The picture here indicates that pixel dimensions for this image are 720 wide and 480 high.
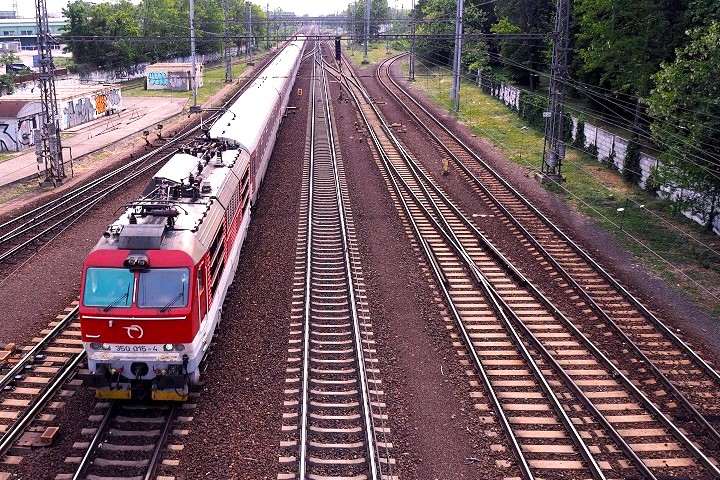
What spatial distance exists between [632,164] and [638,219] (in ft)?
19.1

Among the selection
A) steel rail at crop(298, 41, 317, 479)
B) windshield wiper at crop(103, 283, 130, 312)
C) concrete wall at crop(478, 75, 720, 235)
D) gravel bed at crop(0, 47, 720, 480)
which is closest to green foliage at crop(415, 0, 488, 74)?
concrete wall at crop(478, 75, 720, 235)

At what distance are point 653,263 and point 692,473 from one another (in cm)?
1052

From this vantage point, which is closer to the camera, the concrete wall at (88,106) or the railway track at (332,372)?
the railway track at (332,372)

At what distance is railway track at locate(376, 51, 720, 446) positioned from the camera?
41.6 feet

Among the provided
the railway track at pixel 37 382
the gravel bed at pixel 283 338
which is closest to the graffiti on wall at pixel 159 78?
the gravel bed at pixel 283 338

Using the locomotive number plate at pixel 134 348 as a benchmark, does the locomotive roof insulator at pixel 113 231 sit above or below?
above

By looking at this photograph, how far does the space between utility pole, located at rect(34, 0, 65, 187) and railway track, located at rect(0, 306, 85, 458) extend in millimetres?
15299

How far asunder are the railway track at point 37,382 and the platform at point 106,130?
17458mm

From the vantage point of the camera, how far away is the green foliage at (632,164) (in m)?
28.7

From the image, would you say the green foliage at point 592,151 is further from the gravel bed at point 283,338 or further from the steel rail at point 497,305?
the steel rail at point 497,305

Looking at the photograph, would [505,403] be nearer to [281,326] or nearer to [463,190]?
[281,326]

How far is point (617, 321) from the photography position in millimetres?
15875

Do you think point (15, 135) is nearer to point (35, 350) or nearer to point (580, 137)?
point (35, 350)

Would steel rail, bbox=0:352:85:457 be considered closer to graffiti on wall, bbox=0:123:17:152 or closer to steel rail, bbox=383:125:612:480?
steel rail, bbox=383:125:612:480
